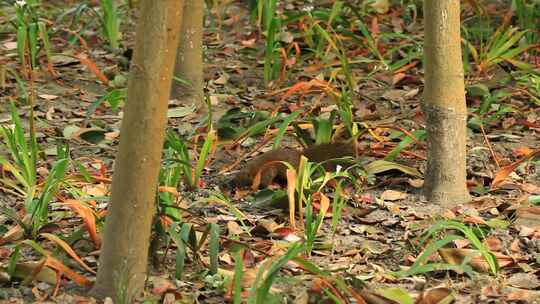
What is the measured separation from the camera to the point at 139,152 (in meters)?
3.02

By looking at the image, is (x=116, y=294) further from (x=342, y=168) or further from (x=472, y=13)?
(x=472, y=13)

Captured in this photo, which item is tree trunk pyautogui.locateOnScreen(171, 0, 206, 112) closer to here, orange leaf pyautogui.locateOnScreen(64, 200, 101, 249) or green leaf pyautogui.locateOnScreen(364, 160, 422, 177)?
green leaf pyautogui.locateOnScreen(364, 160, 422, 177)

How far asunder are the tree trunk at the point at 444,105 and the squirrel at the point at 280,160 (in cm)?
45

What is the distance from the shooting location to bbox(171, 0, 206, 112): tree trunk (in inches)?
209

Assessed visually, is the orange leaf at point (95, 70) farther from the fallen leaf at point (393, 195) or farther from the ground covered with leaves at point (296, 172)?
the fallen leaf at point (393, 195)

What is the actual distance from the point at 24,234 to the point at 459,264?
151 cm

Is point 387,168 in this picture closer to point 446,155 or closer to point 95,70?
point 446,155

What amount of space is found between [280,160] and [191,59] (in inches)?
51.7

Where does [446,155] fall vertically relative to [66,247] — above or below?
above

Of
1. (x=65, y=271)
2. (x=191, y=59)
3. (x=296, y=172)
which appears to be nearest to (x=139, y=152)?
(x=65, y=271)

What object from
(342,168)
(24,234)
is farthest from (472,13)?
(24,234)

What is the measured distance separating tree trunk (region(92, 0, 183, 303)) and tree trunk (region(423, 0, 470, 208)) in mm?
1299

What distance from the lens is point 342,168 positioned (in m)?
4.31

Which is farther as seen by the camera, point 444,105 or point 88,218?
point 444,105
